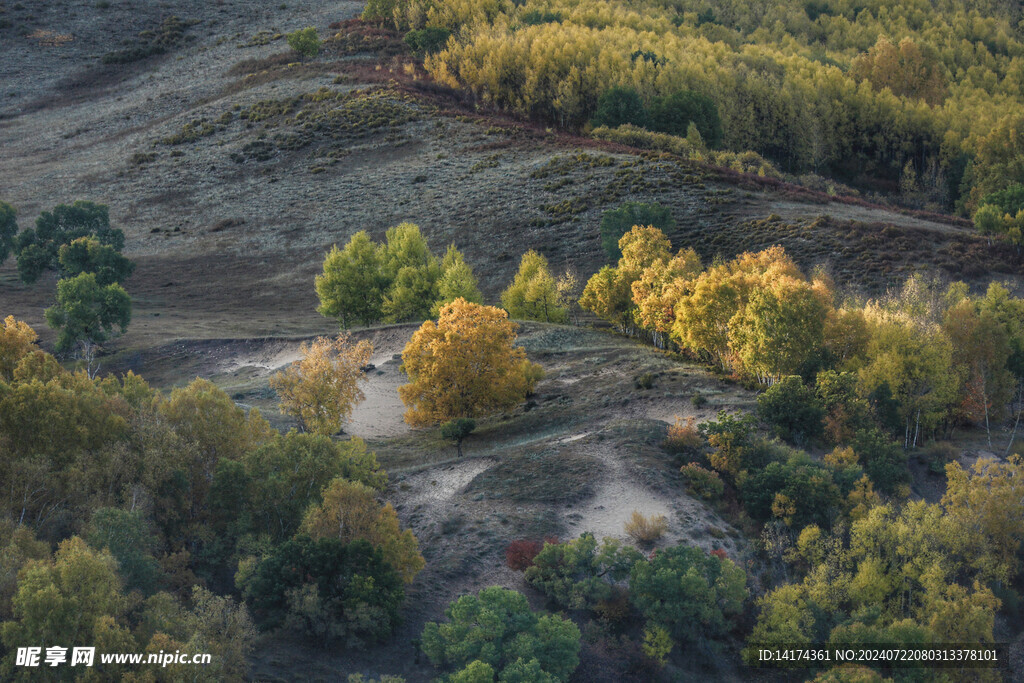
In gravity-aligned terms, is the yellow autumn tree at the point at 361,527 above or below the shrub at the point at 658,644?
A: above

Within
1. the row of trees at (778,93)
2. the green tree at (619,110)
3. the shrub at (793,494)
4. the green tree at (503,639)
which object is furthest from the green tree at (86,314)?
the row of trees at (778,93)

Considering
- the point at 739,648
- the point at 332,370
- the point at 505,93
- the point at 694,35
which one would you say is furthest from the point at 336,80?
the point at 739,648

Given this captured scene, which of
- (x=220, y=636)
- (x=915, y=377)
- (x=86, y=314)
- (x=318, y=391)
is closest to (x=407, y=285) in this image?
(x=86, y=314)

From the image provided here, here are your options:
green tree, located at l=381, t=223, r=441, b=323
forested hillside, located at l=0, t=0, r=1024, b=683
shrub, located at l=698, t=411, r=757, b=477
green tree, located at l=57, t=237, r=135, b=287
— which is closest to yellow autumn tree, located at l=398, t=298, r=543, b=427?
forested hillside, located at l=0, t=0, r=1024, b=683

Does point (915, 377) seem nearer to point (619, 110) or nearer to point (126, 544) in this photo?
point (126, 544)

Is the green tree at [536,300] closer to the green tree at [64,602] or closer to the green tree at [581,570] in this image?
the green tree at [581,570]

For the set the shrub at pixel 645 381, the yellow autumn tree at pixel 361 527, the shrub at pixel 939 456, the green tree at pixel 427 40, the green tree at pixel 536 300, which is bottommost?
the green tree at pixel 536 300
